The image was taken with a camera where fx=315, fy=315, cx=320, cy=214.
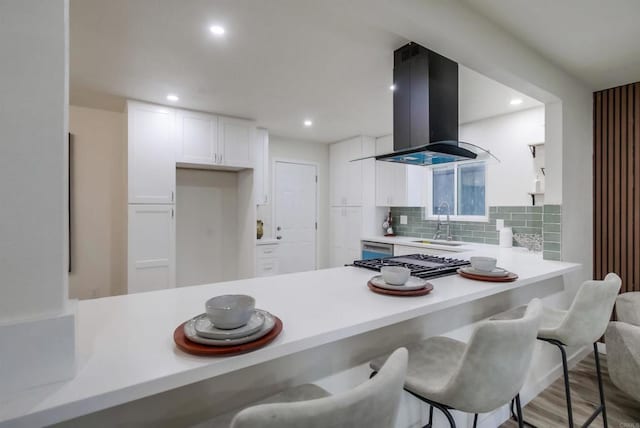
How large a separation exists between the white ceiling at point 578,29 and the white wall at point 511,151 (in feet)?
2.85

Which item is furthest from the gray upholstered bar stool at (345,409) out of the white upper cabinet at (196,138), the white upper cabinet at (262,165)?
the white upper cabinet at (262,165)

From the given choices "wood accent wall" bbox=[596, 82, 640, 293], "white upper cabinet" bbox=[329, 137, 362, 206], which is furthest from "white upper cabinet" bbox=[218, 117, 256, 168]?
"wood accent wall" bbox=[596, 82, 640, 293]

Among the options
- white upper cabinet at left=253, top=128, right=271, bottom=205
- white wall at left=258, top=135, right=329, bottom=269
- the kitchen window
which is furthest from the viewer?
white wall at left=258, top=135, right=329, bottom=269

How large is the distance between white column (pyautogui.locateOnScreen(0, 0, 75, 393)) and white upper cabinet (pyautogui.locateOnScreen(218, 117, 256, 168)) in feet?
9.92

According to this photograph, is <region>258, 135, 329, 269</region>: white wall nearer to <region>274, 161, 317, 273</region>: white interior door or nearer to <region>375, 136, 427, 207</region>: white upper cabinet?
<region>274, 161, 317, 273</region>: white interior door

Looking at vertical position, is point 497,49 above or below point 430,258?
above

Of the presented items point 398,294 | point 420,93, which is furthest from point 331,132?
point 398,294

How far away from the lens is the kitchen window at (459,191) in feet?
12.4

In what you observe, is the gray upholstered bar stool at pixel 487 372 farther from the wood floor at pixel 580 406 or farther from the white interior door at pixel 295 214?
the white interior door at pixel 295 214

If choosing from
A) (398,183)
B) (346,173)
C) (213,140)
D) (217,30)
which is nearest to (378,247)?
(398,183)

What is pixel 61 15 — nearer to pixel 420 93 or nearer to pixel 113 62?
pixel 420 93

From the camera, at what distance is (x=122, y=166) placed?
11.6ft

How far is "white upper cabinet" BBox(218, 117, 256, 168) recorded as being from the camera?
12.0 feet

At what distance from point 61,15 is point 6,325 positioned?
672 mm
